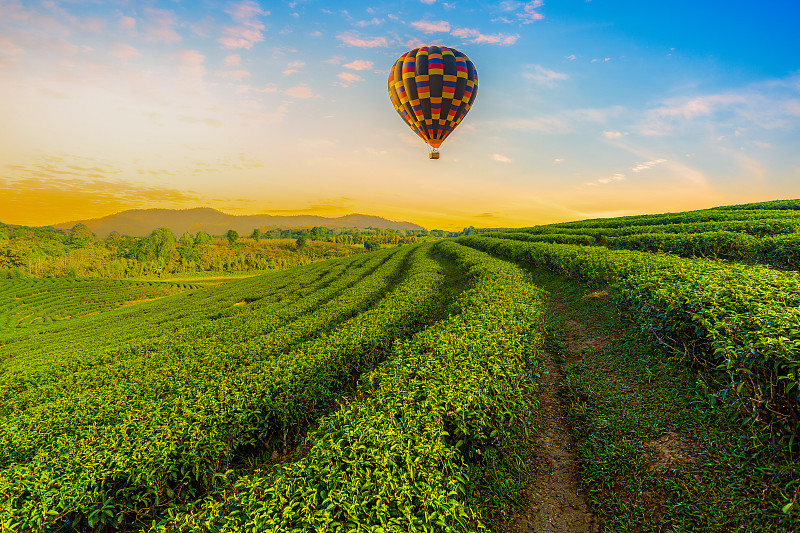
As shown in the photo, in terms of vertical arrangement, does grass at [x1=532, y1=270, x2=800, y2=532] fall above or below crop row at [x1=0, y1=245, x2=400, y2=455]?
above

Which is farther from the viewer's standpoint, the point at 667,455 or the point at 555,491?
the point at 555,491

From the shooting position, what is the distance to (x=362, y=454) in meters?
3.85

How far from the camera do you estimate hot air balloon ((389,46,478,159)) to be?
21.8 metres

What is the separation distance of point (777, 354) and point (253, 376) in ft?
34.0

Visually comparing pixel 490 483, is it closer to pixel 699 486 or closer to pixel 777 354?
pixel 699 486

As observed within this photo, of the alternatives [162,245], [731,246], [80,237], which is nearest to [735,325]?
[731,246]

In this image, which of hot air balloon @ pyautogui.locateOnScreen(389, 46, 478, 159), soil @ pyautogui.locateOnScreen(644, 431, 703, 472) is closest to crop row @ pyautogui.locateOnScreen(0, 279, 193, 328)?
hot air balloon @ pyautogui.locateOnScreen(389, 46, 478, 159)

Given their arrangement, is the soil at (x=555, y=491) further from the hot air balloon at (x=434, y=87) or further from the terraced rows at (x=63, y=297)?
the terraced rows at (x=63, y=297)

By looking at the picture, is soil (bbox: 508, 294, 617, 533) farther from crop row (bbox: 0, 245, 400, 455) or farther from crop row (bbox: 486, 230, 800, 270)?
crop row (bbox: 486, 230, 800, 270)

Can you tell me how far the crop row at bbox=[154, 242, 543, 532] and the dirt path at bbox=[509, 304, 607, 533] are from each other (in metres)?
0.32

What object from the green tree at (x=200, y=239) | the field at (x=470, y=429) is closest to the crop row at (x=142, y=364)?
the field at (x=470, y=429)

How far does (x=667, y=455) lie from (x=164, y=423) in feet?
31.6

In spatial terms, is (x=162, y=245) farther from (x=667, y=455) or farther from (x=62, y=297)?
(x=667, y=455)

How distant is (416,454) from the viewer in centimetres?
401
